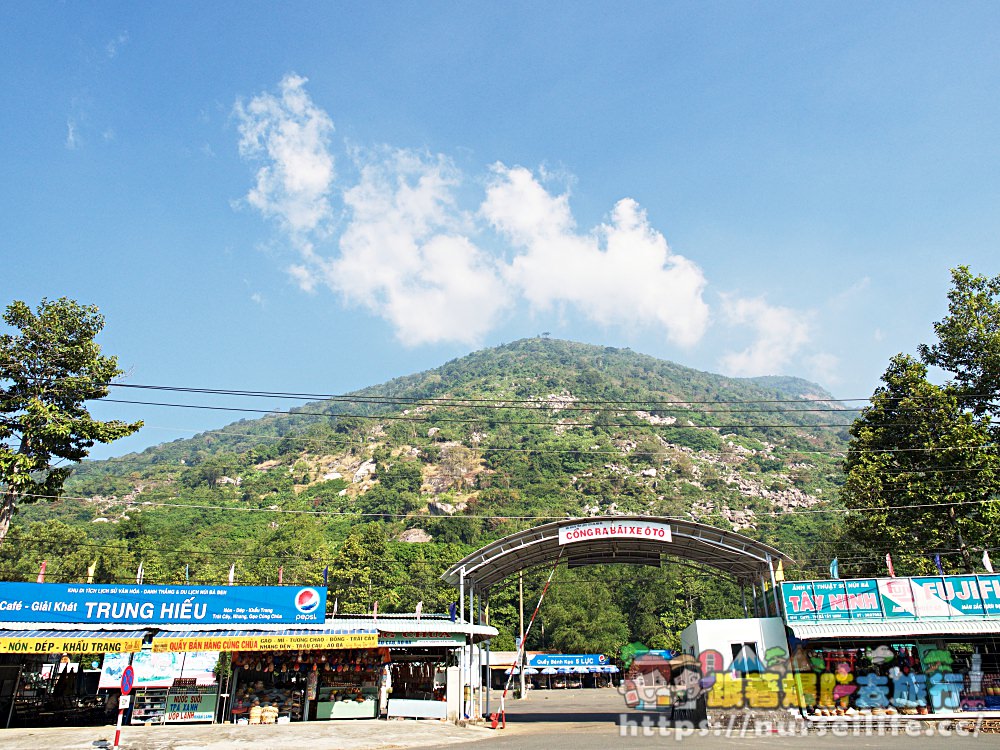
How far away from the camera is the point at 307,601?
74.3ft

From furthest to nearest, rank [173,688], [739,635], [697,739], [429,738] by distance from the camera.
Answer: [739,635]
[173,688]
[429,738]
[697,739]

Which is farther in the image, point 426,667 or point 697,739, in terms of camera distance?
point 426,667

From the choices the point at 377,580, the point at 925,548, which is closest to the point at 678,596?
the point at 377,580

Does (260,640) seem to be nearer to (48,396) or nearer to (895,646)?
(48,396)

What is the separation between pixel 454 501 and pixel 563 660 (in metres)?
63.0

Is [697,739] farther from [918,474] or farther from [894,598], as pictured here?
[918,474]

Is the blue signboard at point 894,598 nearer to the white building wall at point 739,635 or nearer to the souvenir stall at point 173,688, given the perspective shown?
the white building wall at point 739,635

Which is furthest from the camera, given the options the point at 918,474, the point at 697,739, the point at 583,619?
the point at 583,619

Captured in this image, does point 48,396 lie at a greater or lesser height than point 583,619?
greater

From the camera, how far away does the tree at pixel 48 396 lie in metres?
22.0

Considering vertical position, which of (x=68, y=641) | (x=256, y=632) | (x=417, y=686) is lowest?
(x=417, y=686)

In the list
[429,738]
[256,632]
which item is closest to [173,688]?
[256,632]

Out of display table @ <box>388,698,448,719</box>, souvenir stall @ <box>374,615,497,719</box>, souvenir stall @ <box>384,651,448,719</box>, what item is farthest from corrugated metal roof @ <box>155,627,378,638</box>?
display table @ <box>388,698,448,719</box>

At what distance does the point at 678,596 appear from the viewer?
80.6m
